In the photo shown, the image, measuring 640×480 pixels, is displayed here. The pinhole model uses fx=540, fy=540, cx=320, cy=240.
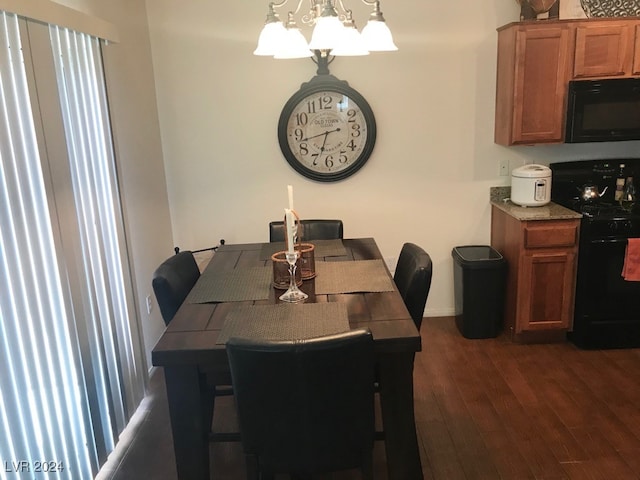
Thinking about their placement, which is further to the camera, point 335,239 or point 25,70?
point 335,239

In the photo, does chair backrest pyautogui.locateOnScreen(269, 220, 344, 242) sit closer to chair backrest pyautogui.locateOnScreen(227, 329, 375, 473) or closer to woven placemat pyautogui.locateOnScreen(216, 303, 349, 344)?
woven placemat pyautogui.locateOnScreen(216, 303, 349, 344)

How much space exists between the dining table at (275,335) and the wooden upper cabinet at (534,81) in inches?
68.1

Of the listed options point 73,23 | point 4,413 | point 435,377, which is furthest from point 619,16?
point 4,413

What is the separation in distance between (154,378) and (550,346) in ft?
8.54

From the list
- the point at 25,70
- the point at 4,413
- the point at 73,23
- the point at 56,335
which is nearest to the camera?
the point at 4,413

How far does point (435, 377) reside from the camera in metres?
3.29

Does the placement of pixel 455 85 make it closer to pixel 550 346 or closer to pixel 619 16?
pixel 619 16

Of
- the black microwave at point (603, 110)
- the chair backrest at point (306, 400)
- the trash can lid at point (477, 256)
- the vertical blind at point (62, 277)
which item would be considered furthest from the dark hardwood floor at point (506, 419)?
the black microwave at point (603, 110)

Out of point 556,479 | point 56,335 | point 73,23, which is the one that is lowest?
point 556,479

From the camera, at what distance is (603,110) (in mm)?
3484

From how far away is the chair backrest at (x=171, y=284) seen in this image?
2.43 meters

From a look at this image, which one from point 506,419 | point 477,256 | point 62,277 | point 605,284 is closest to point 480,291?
point 477,256

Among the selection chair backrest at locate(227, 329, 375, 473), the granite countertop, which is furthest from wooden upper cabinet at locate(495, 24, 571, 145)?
chair backrest at locate(227, 329, 375, 473)

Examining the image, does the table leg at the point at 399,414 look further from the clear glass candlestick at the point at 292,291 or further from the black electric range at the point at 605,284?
the black electric range at the point at 605,284
